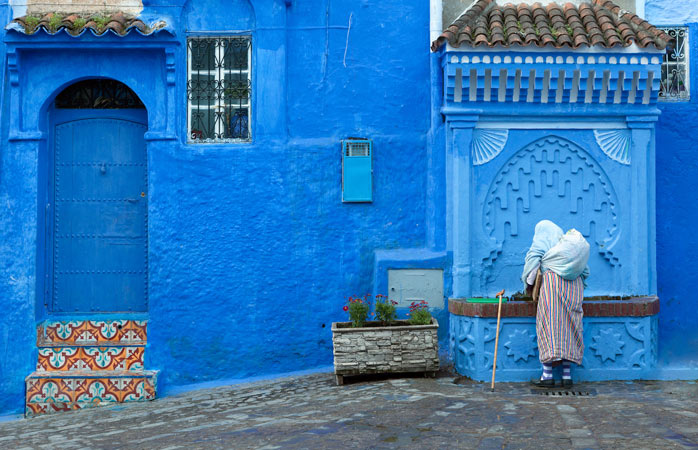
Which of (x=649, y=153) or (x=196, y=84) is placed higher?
(x=196, y=84)

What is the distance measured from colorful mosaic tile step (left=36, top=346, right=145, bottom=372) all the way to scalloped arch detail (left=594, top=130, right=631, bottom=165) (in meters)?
5.41

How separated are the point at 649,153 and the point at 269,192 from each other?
4.04 meters

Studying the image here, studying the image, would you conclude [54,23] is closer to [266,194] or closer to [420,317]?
[266,194]

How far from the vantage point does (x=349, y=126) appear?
345 inches

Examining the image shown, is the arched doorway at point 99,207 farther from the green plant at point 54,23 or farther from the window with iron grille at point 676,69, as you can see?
the window with iron grille at point 676,69

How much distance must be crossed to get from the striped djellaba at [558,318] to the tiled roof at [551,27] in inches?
93.2

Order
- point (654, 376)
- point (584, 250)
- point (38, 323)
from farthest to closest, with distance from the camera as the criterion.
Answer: point (38, 323) → point (654, 376) → point (584, 250)

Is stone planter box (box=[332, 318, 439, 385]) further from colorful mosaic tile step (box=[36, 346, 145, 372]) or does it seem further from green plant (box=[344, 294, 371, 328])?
colorful mosaic tile step (box=[36, 346, 145, 372])

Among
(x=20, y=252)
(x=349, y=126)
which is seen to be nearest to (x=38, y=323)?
(x=20, y=252)

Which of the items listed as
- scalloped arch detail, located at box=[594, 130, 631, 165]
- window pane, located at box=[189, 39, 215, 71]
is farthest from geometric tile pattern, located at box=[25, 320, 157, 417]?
scalloped arch detail, located at box=[594, 130, 631, 165]

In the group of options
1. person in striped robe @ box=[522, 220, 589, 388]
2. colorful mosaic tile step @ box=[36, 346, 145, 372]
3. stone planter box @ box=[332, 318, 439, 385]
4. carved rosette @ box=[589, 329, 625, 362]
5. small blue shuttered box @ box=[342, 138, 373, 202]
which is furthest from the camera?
small blue shuttered box @ box=[342, 138, 373, 202]

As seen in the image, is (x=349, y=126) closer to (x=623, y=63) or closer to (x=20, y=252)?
(x=623, y=63)

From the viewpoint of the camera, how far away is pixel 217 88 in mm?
8867

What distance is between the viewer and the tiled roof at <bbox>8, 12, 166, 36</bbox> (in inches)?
330
